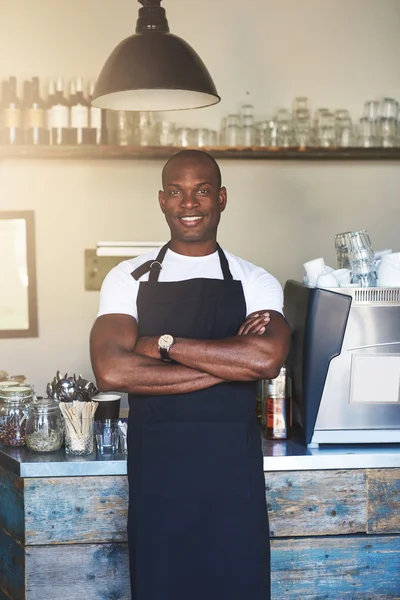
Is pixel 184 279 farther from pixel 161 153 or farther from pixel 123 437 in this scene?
pixel 161 153

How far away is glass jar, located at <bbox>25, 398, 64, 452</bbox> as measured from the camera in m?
2.12

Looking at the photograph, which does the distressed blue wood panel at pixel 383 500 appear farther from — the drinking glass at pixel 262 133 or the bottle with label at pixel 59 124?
the bottle with label at pixel 59 124

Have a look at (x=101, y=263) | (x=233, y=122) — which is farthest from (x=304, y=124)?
(x=101, y=263)

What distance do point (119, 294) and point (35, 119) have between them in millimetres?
2040

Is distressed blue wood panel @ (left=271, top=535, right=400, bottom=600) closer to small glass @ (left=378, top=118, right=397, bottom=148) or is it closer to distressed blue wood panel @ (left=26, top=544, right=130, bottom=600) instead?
distressed blue wood panel @ (left=26, top=544, right=130, bottom=600)

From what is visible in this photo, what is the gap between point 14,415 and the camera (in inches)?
87.6

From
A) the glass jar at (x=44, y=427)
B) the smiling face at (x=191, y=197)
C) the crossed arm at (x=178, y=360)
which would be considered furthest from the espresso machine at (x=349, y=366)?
the glass jar at (x=44, y=427)

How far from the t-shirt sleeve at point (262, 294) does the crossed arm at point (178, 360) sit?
3.2 inches

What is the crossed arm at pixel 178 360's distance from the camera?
71.9 inches

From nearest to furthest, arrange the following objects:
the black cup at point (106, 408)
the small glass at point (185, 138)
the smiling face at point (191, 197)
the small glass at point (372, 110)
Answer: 1. the smiling face at point (191, 197)
2. the black cup at point (106, 408)
3. the small glass at point (185, 138)
4. the small glass at point (372, 110)

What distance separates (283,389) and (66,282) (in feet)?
6.50

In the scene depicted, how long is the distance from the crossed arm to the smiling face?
26cm

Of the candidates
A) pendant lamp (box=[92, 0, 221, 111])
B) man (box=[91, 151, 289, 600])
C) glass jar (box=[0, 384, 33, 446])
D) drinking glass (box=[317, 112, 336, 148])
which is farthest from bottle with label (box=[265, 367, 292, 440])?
drinking glass (box=[317, 112, 336, 148])

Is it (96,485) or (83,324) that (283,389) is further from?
(83,324)
